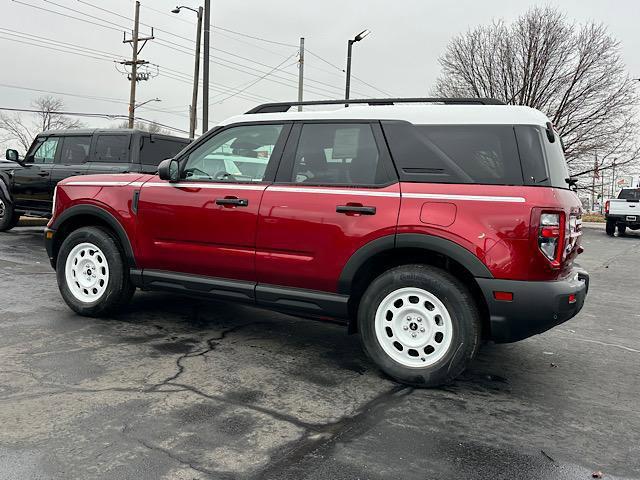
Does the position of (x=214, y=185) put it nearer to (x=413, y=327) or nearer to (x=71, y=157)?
(x=413, y=327)

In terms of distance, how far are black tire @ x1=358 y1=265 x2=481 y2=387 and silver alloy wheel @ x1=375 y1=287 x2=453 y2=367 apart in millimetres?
32

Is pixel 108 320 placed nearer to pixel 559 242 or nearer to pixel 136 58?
pixel 559 242

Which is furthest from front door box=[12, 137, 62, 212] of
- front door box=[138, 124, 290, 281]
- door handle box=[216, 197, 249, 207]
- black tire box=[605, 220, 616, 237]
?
black tire box=[605, 220, 616, 237]

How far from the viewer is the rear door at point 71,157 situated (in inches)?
392

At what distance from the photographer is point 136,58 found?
33719mm

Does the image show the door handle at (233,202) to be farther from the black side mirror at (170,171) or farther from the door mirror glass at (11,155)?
the door mirror glass at (11,155)

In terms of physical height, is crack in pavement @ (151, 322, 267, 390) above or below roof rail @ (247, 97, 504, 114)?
below

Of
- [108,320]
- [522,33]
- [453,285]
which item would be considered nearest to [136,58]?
[522,33]

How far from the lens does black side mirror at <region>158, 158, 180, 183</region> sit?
4555 millimetres

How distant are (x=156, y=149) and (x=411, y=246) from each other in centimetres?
735

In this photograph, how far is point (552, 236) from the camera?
337 cm

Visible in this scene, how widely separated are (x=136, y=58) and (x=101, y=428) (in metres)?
34.7

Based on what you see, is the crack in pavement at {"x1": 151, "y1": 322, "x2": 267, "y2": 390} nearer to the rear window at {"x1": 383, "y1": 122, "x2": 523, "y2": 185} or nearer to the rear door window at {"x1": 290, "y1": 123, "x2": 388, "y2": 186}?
the rear door window at {"x1": 290, "y1": 123, "x2": 388, "y2": 186}

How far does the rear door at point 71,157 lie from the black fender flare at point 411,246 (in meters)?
7.64
